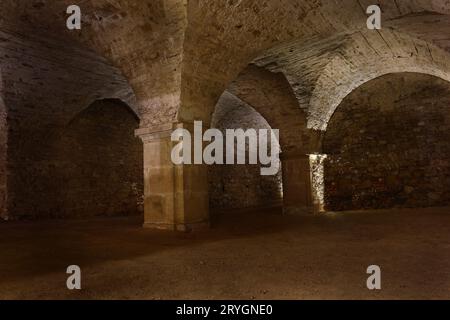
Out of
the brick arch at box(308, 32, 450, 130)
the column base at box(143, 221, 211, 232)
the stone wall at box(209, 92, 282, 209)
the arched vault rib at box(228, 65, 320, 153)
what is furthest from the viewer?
the stone wall at box(209, 92, 282, 209)

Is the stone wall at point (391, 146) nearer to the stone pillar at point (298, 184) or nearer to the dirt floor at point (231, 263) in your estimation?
the stone pillar at point (298, 184)

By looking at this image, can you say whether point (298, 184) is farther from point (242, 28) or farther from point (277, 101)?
point (242, 28)

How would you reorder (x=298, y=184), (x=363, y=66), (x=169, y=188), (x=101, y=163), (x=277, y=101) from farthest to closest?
(x=101, y=163), (x=298, y=184), (x=277, y=101), (x=363, y=66), (x=169, y=188)

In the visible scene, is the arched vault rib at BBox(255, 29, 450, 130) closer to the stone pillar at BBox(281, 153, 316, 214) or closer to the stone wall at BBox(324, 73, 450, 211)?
the stone pillar at BBox(281, 153, 316, 214)

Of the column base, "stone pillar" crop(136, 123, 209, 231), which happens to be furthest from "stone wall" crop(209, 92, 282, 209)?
the column base

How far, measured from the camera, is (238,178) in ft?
36.3

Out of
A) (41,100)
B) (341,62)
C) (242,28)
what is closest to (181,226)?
(242,28)

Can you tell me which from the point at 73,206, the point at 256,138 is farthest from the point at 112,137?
the point at 256,138

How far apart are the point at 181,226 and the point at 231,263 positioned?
1897mm

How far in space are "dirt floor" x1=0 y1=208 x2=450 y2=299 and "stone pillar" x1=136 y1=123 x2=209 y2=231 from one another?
266 mm

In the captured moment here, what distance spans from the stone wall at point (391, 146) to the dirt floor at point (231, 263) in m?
3.90

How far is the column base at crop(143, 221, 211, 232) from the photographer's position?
4.77 meters

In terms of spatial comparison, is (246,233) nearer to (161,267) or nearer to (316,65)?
(161,267)
